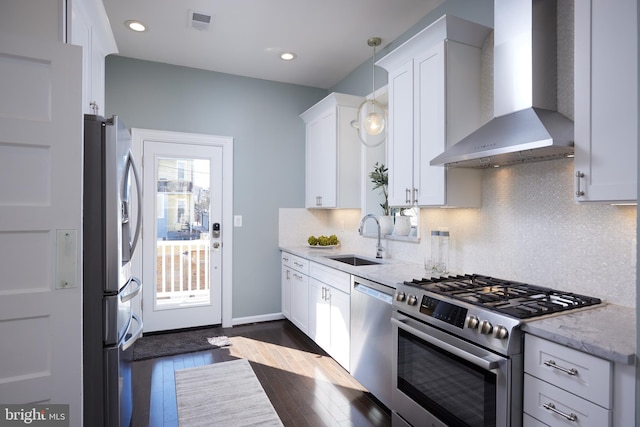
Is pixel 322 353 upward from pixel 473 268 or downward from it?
downward

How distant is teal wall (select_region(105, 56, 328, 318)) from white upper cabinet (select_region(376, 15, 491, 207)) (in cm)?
207

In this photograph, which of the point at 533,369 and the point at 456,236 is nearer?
the point at 533,369

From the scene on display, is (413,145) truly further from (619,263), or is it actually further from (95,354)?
(95,354)

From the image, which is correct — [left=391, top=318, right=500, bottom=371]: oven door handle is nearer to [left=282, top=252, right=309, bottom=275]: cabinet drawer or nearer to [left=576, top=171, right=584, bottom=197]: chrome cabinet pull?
[left=576, top=171, right=584, bottom=197]: chrome cabinet pull

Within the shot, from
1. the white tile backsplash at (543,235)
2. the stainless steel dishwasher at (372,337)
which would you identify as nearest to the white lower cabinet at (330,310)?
the stainless steel dishwasher at (372,337)

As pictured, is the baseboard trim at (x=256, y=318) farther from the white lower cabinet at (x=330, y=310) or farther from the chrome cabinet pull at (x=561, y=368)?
the chrome cabinet pull at (x=561, y=368)

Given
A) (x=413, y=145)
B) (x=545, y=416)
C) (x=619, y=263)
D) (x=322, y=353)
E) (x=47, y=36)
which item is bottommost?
(x=322, y=353)

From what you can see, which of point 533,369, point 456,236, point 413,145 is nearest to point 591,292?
point 533,369

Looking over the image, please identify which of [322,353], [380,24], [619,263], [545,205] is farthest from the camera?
[322,353]

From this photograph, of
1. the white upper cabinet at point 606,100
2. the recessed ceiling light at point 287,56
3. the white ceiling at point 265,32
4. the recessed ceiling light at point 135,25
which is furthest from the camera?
the recessed ceiling light at point 287,56

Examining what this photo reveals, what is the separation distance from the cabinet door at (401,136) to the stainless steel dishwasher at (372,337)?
28.2 inches

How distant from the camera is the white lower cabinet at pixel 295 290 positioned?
145 inches

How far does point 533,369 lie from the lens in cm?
145

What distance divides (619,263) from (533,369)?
0.75 meters
